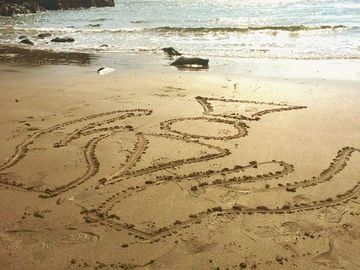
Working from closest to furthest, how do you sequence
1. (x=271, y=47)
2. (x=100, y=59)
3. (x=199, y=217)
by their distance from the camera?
(x=199, y=217), (x=100, y=59), (x=271, y=47)

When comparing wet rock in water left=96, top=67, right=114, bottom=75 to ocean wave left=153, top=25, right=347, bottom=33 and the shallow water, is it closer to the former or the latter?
the shallow water

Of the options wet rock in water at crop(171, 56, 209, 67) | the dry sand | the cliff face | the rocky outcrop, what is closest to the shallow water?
wet rock in water at crop(171, 56, 209, 67)

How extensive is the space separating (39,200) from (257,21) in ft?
74.1

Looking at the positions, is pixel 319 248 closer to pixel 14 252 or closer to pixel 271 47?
pixel 14 252

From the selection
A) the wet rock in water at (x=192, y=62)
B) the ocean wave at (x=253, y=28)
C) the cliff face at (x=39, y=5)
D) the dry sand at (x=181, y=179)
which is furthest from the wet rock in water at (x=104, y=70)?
the cliff face at (x=39, y=5)

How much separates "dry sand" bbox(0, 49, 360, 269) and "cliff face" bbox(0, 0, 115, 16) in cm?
3699

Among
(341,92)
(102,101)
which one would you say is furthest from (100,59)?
(341,92)

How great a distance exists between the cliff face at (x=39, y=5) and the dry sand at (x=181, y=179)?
37.0 m

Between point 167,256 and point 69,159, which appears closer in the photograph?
point 167,256

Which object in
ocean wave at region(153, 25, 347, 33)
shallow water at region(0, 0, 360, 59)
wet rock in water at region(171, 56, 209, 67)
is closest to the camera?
wet rock in water at region(171, 56, 209, 67)

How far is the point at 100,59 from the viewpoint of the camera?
13.6 meters

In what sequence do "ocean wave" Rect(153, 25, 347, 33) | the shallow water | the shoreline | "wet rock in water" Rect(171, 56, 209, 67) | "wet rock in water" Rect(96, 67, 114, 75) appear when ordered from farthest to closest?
"ocean wave" Rect(153, 25, 347, 33) → the shallow water → "wet rock in water" Rect(171, 56, 209, 67) → "wet rock in water" Rect(96, 67, 114, 75) → the shoreline

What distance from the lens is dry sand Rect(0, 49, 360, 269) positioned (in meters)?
3.49

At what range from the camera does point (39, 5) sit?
1801 inches
